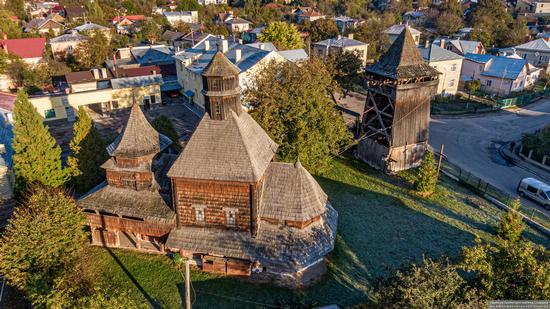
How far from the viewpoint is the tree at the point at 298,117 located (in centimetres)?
2819

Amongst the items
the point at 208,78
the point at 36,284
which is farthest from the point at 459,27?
the point at 36,284

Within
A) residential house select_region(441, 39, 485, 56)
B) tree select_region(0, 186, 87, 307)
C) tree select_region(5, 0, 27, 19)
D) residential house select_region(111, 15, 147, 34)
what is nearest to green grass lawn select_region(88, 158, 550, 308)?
tree select_region(0, 186, 87, 307)

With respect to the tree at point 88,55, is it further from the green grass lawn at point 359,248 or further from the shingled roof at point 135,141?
the green grass lawn at point 359,248

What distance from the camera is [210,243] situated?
20156 mm

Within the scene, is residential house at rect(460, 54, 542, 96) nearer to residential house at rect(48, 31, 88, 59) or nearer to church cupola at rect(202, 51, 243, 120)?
church cupola at rect(202, 51, 243, 120)

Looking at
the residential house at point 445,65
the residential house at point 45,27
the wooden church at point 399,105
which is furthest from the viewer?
the residential house at point 45,27

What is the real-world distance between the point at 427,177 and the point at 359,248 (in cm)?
895

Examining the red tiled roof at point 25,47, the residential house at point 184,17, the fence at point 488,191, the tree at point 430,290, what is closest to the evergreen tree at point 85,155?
the tree at point 430,290

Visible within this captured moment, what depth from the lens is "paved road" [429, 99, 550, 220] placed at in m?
32.3

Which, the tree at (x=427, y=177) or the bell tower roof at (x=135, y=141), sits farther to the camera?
the tree at (x=427, y=177)

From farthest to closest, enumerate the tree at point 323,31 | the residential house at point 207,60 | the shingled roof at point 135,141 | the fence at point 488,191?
the tree at point 323,31, the residential house at point 207,60, the fence at point 488,191, the shingled roof at point 135,141

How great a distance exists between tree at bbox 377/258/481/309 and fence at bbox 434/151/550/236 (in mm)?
16181

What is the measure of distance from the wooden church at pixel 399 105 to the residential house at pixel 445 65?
961 inches

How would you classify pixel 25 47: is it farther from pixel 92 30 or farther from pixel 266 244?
pixel 266 244
